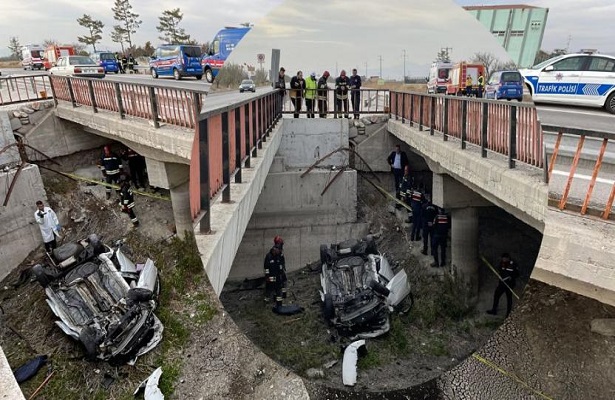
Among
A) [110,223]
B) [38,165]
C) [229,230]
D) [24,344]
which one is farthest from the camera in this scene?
[38,165]

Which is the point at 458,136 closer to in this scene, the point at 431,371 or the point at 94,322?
the point at 431,371

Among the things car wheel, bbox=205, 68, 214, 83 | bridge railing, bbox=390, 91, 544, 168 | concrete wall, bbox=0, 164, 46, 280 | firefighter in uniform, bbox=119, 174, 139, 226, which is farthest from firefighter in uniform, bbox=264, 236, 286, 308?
concrete wall, bbox=0, 164, 46, 280

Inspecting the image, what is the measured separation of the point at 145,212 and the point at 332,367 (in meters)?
1.46

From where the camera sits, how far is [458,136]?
2.31 m

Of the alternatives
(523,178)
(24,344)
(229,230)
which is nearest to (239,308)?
(229,230)

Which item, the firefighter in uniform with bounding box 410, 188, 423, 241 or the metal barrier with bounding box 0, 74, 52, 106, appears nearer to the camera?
the firefighter in uniform with bounding box 410, 188, 423, 241

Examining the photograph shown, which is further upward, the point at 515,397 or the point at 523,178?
the point at 523,178

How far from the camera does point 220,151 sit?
983 millimetres

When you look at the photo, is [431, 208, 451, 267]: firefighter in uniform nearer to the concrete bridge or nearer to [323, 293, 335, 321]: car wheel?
the concrete bridge

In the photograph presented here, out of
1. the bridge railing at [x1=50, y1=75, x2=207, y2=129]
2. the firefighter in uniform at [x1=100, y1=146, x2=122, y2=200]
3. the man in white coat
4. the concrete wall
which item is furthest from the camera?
the concrete wall

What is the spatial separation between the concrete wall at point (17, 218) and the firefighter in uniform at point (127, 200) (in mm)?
1997

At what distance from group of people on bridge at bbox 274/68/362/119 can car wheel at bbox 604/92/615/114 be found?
0.71m

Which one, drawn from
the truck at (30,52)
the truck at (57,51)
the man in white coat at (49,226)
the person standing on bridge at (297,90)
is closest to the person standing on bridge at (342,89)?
the person standing on bridge at (297,90)

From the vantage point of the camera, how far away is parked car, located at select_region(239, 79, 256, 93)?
1.05m
